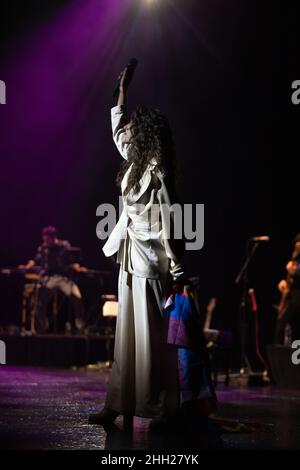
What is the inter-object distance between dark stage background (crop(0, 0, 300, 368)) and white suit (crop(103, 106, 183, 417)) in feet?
26.6

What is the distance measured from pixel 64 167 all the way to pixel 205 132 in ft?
8.82

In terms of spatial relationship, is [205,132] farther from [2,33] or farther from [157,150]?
[157,150]

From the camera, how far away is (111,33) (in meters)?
12.4

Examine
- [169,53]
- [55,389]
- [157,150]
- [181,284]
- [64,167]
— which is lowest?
[55,389]

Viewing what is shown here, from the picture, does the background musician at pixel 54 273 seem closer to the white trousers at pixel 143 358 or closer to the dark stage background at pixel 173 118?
the dark stage background at pixel 173 118

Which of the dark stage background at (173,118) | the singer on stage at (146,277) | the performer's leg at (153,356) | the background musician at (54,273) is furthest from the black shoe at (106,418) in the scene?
the dark stage background at (173,118)

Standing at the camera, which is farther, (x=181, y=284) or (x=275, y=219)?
(x=275, y=219)

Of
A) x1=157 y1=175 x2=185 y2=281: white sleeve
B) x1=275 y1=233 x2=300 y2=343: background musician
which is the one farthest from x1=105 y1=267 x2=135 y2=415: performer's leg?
x1=275 y1=233 x2=300 y2=343: background musician

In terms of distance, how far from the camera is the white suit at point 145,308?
383 centimetres

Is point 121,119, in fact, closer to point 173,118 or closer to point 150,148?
point 150,148

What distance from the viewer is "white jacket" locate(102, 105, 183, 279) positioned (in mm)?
3850

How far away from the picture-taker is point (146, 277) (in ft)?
12.7

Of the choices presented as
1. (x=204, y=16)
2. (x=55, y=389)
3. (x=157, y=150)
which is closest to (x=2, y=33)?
(x=204, y=16)

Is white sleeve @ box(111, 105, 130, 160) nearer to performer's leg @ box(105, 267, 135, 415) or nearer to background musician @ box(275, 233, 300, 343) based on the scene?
performer's leg @ box(105, 267, 135, 415)
